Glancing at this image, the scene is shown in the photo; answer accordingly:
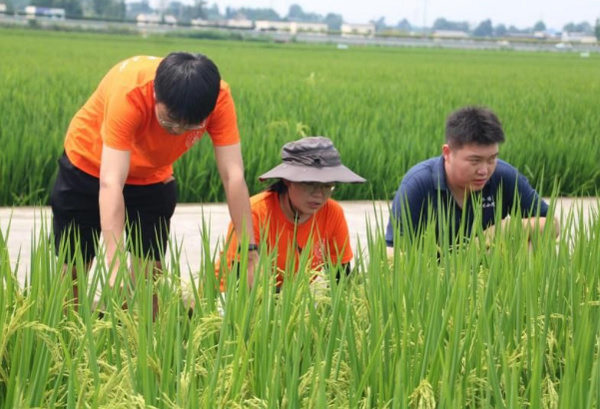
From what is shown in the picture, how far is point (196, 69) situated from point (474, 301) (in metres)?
0.97

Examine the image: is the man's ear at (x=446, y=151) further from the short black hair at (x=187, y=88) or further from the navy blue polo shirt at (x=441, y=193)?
the short black hair at (x=187, y=88)

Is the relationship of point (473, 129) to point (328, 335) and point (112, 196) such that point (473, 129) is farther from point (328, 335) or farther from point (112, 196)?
point (328, 335)

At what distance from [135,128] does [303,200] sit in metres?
0.70

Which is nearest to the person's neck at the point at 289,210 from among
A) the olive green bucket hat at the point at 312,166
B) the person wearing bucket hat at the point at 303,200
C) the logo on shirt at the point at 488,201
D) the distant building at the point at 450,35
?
the person wearing bucket hat at the point at 303,200

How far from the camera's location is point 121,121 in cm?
326

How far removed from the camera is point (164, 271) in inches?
105

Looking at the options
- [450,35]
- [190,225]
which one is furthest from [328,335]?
[450,35]

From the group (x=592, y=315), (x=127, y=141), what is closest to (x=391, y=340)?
(x=592, y=315)

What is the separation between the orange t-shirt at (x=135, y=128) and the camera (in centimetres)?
328

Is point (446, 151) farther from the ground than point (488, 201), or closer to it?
farther from the ground

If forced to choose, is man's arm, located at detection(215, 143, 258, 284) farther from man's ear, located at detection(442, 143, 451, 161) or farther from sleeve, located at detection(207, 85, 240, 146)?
man's ear, located at detection(442, 143, 451, 161)

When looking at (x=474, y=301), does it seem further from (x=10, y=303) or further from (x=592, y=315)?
(x=10, y=303)

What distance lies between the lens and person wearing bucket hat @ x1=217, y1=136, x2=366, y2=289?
148 inches

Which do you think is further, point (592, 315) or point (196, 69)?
point (196, 69)
